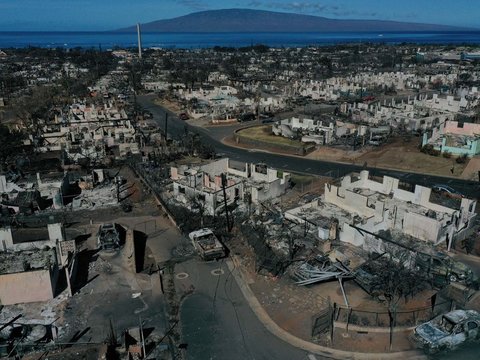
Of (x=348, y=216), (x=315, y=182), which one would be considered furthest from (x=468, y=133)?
(x=348, y=216)

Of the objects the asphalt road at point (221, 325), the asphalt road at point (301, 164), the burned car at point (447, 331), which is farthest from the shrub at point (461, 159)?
the asphalt road at point (221, 325)

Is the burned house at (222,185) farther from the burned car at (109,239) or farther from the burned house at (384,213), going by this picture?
the burned car at (109,239)

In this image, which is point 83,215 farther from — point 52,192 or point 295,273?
point 295,273

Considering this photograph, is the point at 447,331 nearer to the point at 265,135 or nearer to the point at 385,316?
the point at 385,316

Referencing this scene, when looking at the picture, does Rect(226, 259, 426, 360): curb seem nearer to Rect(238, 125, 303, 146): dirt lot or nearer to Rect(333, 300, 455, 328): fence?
Rect(333, 300, 455, 328): fence

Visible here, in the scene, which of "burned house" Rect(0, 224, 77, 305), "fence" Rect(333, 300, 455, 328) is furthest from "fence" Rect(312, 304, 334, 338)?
"burned house" Rect(0, 224, 77, 305)

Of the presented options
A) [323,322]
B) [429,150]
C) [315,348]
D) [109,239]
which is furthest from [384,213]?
[429,150]
